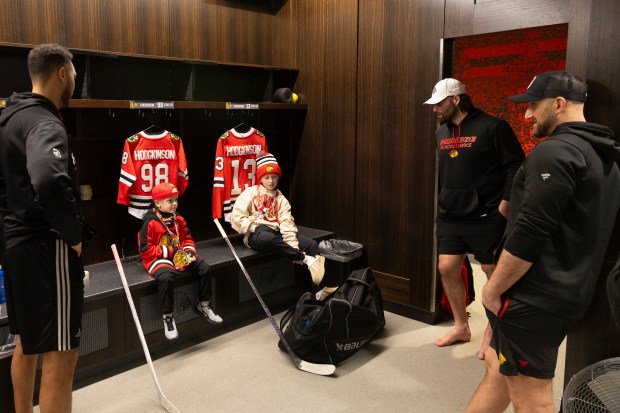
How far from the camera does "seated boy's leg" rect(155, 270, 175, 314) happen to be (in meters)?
3.17

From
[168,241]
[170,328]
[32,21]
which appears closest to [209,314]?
[170,328]

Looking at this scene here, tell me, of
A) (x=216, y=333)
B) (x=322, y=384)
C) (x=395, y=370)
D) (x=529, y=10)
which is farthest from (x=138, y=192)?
(x=529, y=10)

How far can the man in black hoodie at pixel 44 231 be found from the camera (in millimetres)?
1938

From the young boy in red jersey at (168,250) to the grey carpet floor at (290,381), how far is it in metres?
0.26

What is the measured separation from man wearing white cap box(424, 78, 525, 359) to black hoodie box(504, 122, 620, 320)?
122 cm

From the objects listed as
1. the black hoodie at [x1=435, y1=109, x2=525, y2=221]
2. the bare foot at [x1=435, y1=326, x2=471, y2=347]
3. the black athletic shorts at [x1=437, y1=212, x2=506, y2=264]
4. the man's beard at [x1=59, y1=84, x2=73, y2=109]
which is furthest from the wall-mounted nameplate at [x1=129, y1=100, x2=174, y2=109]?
the bare foot at [x1=435, y1=326, x2=471, y2=347]

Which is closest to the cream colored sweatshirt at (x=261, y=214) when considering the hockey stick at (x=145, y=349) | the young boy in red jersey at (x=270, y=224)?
the young boy in red jersey at (x=270, y=224)

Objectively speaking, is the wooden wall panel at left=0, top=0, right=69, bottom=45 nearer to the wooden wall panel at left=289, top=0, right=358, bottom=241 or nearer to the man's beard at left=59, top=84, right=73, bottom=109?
the man's beard at left=59, top=84, right=73, bottom=109

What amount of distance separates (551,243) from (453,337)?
5.96 ft

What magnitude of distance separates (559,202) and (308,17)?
314 cm

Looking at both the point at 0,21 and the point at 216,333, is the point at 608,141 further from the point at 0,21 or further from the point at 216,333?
the point at 0,21

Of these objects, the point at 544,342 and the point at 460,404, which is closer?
the point at 544,342

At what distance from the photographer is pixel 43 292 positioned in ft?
6.62

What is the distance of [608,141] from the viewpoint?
175 cm
